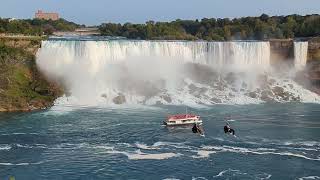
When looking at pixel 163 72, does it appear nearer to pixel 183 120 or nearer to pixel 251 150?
pixel 183 120

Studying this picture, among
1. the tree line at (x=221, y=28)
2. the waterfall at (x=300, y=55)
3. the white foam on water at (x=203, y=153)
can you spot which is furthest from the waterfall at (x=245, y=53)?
the white foam on water at (x=203, y=153)

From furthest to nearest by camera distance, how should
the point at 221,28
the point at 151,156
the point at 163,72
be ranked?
the point at 221,28, the point at 163,72, the point at 151,156

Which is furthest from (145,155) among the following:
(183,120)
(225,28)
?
(225,28)

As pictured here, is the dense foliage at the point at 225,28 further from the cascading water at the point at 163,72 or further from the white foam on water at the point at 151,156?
the white foam on water at the point at 151,156

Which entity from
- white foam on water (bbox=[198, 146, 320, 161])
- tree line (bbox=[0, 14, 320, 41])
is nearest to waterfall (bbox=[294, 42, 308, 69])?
tree line (bbox=[0, 14, 320, 41])

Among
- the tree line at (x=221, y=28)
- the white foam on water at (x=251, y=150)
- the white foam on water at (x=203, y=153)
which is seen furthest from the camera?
the tree line at (x=221, y=28)
